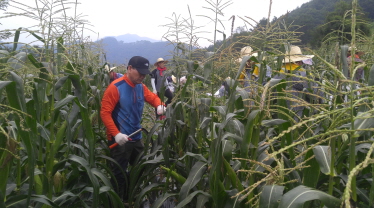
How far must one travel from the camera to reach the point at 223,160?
218cm

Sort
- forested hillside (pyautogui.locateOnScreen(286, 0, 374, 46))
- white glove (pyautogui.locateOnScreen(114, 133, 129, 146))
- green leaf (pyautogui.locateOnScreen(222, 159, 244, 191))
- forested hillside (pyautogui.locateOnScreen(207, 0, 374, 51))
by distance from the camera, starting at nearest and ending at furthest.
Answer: green leaf (pyautogui.locateOnScreen(222, 159, 244, 191)), forested hillside (pyautogui.locateOnScreen(207, 0, 374, 51)), white glove (pyautogui.locateOnScreen(114, 133, 129, 146)), forested hillside (pyautogui.locateOnScreen(286, 0, 374, 46))

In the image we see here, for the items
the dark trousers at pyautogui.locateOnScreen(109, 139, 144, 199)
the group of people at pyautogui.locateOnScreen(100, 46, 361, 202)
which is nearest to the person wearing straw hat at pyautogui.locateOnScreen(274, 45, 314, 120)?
the group of people at pyautogui.locateOnScreen(100, 46, 361, 202)

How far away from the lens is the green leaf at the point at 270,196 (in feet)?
4.83

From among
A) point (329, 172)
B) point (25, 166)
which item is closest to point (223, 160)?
point (329, 172)

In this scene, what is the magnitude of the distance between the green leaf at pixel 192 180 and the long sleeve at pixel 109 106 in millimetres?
1375

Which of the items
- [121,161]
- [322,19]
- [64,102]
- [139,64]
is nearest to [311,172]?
[64,102]

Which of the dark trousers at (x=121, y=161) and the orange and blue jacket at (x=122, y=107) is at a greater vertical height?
the orange and blue jacket at (x=122, y=107)

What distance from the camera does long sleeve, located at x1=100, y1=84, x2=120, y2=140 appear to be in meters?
3.56

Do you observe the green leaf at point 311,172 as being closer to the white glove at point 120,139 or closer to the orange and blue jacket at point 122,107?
the white glove at point 120,139

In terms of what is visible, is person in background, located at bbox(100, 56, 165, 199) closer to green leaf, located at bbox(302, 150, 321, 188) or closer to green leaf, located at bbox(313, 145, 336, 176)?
green leaf, located at bbox(302, 150, 321, 188)

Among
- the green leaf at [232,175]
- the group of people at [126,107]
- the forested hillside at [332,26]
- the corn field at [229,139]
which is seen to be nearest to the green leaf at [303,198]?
the corn field at [229,139]

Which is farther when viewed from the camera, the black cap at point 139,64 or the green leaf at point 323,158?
the black cap at point 139,64

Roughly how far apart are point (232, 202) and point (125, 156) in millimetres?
1944

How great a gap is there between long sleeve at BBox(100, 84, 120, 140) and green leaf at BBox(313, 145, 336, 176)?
8.21 feet
